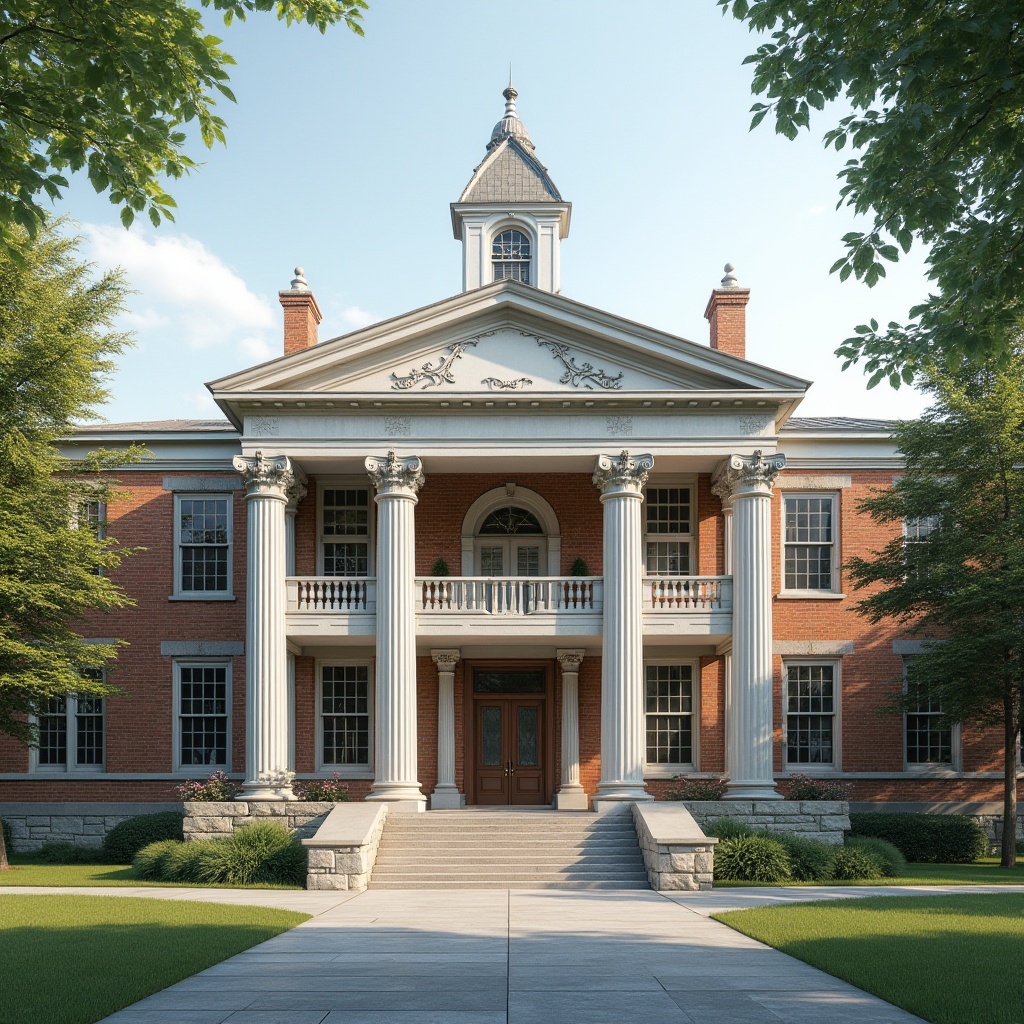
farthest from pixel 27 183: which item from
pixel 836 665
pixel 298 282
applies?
pixel 836 665

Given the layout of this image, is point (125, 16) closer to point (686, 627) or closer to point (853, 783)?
point (686, 627)

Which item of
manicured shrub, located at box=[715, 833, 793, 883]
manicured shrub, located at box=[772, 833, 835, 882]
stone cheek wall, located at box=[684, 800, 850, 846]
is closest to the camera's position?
manicured shrub, located at box=[715, 833, 793, 883]

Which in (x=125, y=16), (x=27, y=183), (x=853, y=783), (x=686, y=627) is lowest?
(x=853, y=783)

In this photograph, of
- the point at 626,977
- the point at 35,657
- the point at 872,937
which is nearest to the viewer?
the point at 626,977

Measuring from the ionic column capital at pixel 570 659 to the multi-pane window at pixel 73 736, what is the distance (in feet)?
37.3

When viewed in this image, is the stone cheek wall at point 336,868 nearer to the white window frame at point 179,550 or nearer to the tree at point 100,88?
the white window frame at point 179,550

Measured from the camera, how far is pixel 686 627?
84.6 feet

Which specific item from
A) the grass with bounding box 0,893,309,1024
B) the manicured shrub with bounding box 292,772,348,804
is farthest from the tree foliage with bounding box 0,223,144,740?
the grass with bounding box 0,893,309,1024

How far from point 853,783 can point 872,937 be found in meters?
15.3

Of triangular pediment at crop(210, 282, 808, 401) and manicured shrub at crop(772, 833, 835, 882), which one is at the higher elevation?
triangular pediment at crop(210, 282, 808, 401)

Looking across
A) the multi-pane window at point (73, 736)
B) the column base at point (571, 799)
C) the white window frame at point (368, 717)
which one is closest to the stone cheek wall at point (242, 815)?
the white window frame at point (368, 717)

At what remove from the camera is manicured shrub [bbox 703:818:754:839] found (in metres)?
22.4

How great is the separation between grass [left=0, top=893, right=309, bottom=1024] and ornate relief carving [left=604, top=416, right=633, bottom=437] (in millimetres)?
12955

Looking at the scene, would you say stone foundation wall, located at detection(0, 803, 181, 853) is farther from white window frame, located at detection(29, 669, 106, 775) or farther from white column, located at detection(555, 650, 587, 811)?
white column, located at detection(555, 650, 587, 811)
